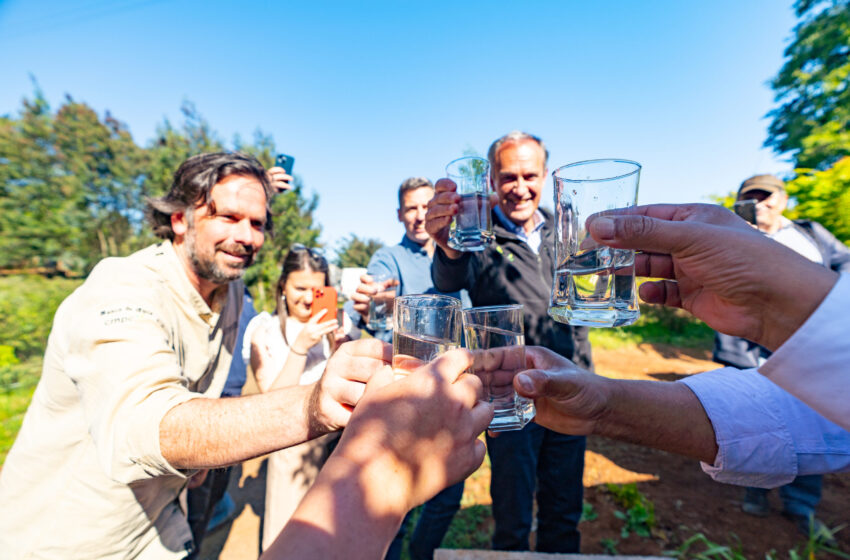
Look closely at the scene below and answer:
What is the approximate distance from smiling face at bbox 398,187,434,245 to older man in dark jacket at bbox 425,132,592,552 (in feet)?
4.01

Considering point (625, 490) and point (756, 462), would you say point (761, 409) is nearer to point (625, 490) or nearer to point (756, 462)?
point (756, 462)

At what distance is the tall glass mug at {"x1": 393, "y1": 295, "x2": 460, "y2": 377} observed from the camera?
1232 mm

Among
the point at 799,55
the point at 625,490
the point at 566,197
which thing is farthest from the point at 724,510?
the point at 799,55

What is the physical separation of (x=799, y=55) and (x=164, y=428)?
29017mm

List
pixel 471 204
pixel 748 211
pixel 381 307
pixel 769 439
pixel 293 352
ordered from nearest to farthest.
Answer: pixel 769 439, pixel 471 204, pixel 293 352, pixel 381 307, pixel 748 211

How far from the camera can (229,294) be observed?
289 centimetres

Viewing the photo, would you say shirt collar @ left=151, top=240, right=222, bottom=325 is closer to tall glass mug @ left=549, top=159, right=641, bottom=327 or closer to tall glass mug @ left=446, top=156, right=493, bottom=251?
tall glass mug @ left=446, top=156, right=493, bottom=251

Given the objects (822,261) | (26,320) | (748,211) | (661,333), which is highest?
(748,211)

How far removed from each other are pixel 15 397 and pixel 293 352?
7948mm

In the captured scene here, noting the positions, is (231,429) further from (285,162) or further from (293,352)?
(285,162)

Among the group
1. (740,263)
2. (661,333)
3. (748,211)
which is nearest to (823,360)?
(740,263)

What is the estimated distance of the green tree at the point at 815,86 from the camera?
15755mm

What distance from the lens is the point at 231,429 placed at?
4.85 feet

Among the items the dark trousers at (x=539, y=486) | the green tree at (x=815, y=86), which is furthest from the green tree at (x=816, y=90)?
the dark trousers at (x=539, y=486)
